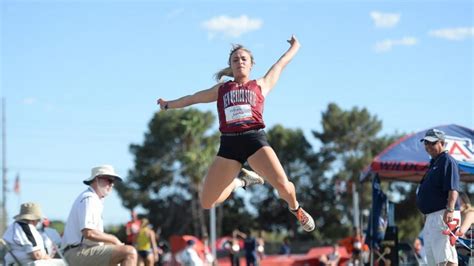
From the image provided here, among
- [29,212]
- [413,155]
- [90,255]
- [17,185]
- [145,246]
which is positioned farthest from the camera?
[17,185]

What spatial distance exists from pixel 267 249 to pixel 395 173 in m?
39.3

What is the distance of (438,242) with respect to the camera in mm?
8875

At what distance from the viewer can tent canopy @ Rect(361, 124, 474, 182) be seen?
1400cm

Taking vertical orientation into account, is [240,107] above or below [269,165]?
above

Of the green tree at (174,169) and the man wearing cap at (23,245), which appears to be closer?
the man wearing cap at (23,245)

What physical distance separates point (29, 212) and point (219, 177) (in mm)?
2925

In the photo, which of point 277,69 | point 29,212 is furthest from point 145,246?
point 277,69

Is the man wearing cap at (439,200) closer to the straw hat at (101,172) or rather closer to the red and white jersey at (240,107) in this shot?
the red and white jersey at (240,107)

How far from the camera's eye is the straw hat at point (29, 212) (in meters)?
9.41

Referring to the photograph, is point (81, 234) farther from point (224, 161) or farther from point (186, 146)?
point (186, 146)

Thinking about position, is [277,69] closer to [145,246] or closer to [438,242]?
[438,242]

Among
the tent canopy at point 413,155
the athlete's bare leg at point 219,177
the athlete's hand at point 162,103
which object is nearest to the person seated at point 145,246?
the tent canopy at point 413,155

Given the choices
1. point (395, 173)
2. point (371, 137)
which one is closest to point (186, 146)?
point (371, 137)

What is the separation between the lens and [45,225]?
1411 cm
